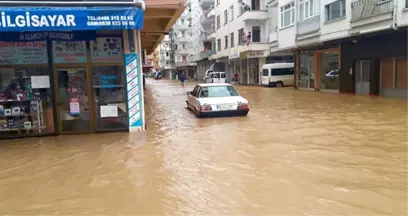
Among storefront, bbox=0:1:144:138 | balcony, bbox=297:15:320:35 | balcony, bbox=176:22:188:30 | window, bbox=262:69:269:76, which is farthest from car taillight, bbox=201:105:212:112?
balcony, bbox=176:22:188:30

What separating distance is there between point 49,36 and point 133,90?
104 inches

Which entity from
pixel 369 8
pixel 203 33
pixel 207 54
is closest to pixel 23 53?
pixel 369 8

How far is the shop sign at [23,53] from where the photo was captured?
376 inches

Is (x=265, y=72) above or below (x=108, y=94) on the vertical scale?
above

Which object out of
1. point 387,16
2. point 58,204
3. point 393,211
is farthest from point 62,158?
point 387,16

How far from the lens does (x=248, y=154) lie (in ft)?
24.6

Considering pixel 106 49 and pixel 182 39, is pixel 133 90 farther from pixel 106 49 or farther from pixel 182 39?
pixel 182 39

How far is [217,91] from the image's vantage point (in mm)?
14023

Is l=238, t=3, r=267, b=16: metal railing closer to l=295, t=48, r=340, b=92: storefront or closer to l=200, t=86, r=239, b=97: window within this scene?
l=295, t=48, r=340, b=92: storefront

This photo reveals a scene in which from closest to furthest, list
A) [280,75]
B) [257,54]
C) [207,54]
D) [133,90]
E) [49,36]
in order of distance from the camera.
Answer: [49,36]
[133,90]
[280,75]
[257,54]
[207,54]

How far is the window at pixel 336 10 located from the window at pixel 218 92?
447 inches

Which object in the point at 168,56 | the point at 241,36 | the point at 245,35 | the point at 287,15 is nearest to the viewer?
the point at 287,15

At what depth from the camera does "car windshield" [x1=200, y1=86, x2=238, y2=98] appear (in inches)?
546

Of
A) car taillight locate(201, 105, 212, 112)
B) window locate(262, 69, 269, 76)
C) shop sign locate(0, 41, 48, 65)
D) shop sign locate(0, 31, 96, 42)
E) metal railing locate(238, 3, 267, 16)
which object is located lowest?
car taillight locate(201, 105, 212, 112)
